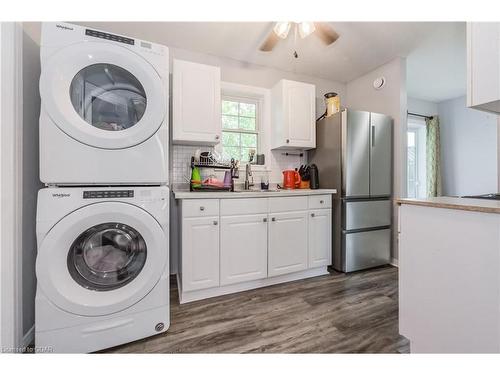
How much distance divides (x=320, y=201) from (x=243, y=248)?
0.94 m

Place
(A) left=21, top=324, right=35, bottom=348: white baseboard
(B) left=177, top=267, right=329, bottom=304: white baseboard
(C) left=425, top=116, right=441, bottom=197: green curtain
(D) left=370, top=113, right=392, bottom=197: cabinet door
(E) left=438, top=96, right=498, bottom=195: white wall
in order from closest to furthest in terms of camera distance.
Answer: (A) left=21, top=324, right=35, bottom=348: white baseboard
(B) left=177, top=267, right=329, bottom=304: white baseboard
(D) left=370, top=113, right=392, bottom=197: cabinet door
(E) left=438, top=96, right=498, bottom=195: white wall
(C) left=425, top=116, right=441, bottom=197: green curtain

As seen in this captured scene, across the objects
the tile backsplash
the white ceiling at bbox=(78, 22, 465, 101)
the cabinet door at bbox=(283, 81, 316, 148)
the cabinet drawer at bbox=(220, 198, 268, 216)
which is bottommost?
the cabinet drawer at bbox=(220, 198, 268, 216)

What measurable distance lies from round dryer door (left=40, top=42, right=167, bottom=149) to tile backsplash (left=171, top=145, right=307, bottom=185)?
3.07 ft

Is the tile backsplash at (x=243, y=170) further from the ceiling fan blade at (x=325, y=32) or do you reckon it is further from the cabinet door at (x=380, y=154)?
the ceiling fan blade at (x=325, y=32)

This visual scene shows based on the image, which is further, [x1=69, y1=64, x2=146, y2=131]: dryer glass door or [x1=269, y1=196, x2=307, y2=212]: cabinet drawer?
[x1=269, y1=196, x2=307, y2=212]: cabinet drawer

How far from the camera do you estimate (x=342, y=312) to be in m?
1.62

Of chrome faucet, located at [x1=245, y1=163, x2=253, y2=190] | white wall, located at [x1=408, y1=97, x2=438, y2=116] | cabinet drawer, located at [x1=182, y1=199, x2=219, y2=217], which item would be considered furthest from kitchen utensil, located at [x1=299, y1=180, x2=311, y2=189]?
white wall, located at [x1=408, y1=97, x2=438, y2=116]

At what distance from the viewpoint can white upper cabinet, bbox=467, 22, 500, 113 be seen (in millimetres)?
898

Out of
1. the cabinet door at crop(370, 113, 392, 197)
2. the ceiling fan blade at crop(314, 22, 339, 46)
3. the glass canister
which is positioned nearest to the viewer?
the ceiling fan blade at crop(314, 22, 339, 46)

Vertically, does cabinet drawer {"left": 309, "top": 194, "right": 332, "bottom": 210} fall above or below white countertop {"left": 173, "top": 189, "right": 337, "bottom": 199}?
below

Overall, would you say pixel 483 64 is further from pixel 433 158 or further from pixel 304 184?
pixel 433 158

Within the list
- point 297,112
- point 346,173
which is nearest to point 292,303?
point 346,173

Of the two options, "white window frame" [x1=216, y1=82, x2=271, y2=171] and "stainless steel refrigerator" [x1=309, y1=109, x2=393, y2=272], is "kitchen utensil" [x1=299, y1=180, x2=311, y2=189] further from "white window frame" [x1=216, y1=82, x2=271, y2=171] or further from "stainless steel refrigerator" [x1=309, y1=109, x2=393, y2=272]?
"white window frame" [x1=216, y1=82, x2=271, y2=171]

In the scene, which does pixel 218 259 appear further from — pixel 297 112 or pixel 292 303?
pixel 297 112
